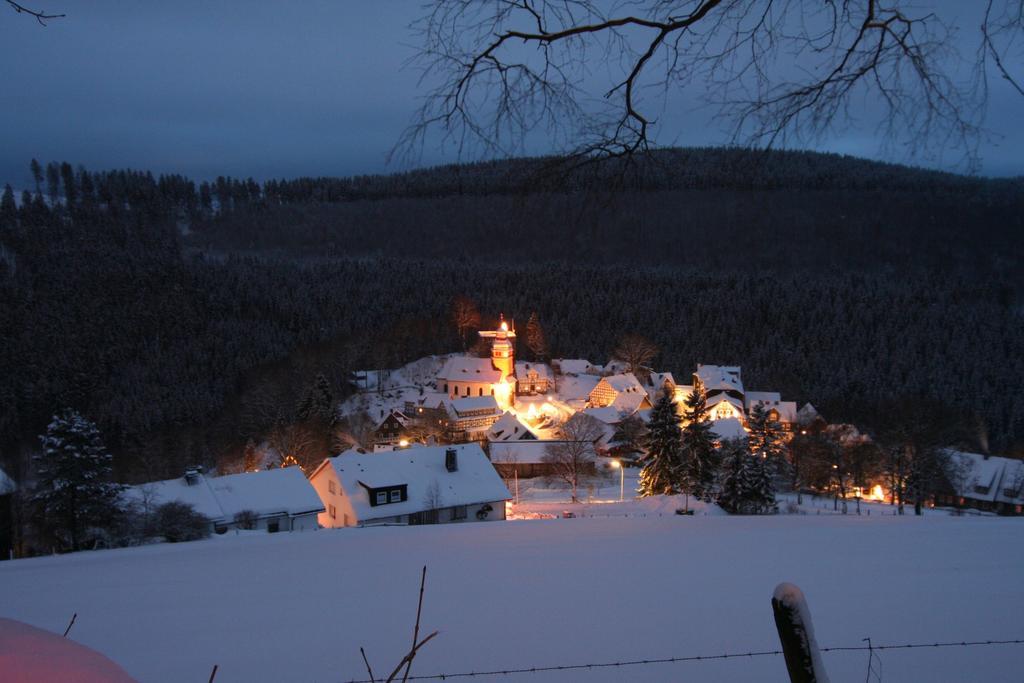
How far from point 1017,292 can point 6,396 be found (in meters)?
86.9

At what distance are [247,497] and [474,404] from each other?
792 inches

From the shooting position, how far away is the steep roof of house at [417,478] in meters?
16.9

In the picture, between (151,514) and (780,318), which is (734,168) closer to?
(151,514)

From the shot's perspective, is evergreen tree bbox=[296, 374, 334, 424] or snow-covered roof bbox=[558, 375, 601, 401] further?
snow-covered roof bbox=[558, 375, 601, 401]

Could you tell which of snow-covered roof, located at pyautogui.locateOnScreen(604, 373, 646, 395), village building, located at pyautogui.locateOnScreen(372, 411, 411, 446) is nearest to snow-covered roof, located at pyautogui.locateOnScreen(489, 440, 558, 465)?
village building, located at pyautogui.locateOnScreen(372, 411, 411, 446)

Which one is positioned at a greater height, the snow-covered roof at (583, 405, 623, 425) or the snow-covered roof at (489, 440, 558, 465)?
the snow-covered roof at (583, 405, 623, 425)

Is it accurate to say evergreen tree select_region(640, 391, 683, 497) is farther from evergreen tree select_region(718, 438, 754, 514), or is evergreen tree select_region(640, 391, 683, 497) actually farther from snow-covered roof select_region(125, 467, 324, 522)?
snow-covered roof select_region(125, 467, 324, 522)

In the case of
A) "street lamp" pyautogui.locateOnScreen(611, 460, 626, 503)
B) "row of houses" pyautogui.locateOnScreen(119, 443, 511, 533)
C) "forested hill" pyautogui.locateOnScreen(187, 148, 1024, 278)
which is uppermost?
"forested hill" pyautogui.locateOnScreen(187, 148, 1024, 278)

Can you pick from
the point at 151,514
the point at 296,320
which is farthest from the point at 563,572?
the point at 296,320

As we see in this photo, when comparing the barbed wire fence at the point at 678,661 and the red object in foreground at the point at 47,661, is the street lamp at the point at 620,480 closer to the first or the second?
the barbed wire fence at the point at 678,661

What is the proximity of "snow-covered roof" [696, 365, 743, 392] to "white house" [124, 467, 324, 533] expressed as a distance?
93.3ft

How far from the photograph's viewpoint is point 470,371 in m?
40.5

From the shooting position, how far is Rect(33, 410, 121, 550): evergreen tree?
40.2ft

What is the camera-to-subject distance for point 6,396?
3534 cm
